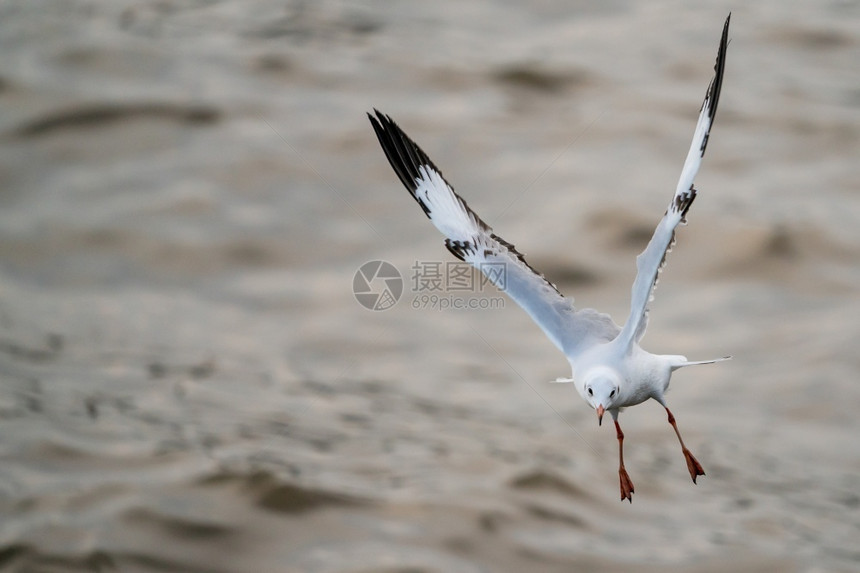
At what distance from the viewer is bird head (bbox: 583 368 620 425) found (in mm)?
5559

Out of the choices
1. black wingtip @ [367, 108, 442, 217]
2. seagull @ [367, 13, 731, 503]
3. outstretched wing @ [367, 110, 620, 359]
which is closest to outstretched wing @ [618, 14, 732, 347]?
seagull @ [367, 13, 731, 503]

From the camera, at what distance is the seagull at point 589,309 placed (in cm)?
551

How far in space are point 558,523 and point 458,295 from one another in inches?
208

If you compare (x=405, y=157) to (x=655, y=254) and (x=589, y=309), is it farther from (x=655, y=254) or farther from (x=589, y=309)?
(x=655, y=254)

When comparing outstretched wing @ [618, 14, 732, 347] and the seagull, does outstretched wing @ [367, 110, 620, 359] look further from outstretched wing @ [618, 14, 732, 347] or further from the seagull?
outstretched wing @ [618, 14, 732, 347]

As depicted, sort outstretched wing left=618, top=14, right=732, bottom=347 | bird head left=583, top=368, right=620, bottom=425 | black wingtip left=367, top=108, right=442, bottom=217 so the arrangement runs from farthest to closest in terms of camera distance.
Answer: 1. black wingtip left=367, top=108, right=442, bottom=217
2. bird head left=583, top=368, right=620, bottom=425
3. outstretched wing left=618, top=14, right=732, bottom=347

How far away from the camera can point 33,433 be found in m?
16.2

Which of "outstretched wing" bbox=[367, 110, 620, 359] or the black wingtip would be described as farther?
the black wingtip

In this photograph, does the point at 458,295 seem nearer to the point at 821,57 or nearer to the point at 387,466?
the point at 387,466

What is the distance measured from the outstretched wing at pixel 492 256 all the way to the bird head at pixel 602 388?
1.78 ft

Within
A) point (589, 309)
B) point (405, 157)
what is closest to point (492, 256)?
point (589, 309)

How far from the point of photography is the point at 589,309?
6.20m

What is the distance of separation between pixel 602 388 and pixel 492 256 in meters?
1.29

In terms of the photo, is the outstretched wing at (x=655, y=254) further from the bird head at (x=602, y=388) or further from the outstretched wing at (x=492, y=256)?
the outstretched wing at (x=492, y=256)
